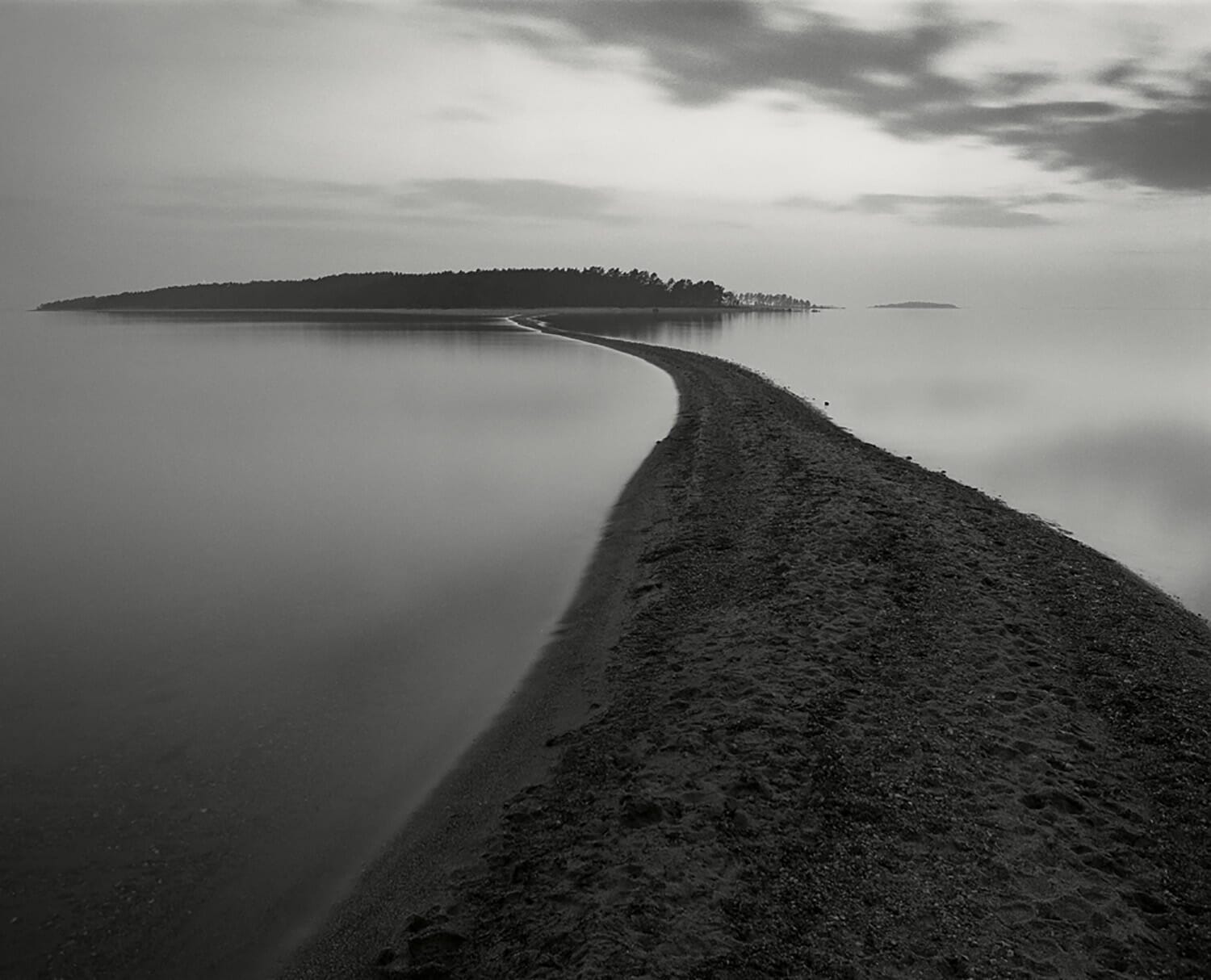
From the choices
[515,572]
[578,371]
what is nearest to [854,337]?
[578,371]

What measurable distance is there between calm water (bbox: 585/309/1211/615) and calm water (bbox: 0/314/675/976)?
8711 millimetres

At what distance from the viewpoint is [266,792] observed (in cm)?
620

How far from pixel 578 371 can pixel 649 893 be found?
38.7 meters

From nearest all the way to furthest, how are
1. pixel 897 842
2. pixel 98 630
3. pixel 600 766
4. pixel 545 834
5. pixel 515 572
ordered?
pixel 897 842
pixel 545 834
pixel 600 766
pixel 98 630
pixel 515 572

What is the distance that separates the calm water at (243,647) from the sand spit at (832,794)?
0.76 metres

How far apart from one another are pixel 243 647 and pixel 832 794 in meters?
6.69

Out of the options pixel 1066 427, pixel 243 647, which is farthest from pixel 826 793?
pixel 1066 427

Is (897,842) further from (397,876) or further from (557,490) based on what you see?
(557,490)

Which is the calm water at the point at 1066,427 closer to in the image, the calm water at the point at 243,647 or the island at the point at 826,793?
the island at the point at 826,793

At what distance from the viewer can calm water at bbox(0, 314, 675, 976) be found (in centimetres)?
520

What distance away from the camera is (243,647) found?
896cm

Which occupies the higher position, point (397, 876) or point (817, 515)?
point (817, 515)

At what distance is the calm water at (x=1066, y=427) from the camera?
14523mm

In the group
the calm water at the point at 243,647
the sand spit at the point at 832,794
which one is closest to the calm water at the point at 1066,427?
the sand spit at the point at 832,794
